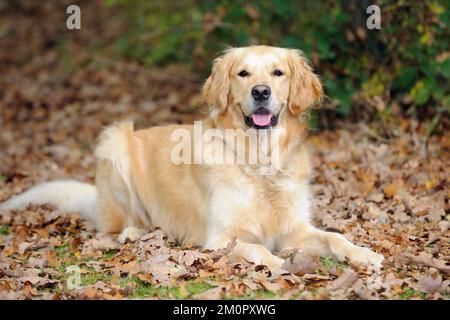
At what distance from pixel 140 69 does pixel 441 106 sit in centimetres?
599

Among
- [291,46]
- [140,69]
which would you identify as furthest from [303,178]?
[140,69]

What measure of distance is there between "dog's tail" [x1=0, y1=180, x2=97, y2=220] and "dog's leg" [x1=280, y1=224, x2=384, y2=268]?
2.09 metres

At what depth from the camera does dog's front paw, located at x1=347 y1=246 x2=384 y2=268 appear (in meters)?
4.20

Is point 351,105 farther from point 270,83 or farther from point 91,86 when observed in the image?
point 91,86

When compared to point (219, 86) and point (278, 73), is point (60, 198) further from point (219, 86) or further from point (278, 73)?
point (278, 73)

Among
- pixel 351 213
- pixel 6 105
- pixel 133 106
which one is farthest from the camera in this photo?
pixel 6 105

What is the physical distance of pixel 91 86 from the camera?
1206 cm

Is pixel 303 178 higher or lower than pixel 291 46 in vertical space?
lower

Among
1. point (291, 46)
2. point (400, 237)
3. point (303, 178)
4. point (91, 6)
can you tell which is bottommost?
point (400, 237)

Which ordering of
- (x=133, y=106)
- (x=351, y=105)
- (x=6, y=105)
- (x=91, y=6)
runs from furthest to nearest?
(x=91, y=6) → (x=6, y=105) → (x=133, y=106) → (x=351, y=105)

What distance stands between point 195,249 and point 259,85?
1.26 meters

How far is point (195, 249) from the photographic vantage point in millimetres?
4984

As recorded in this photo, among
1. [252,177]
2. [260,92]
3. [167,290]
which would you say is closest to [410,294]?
[167,290]

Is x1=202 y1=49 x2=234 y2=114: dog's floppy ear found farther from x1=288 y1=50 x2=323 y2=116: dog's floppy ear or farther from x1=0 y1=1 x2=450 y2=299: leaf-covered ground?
x1=0 y1=1 x2=450 y2=299: leaf-covered ground
